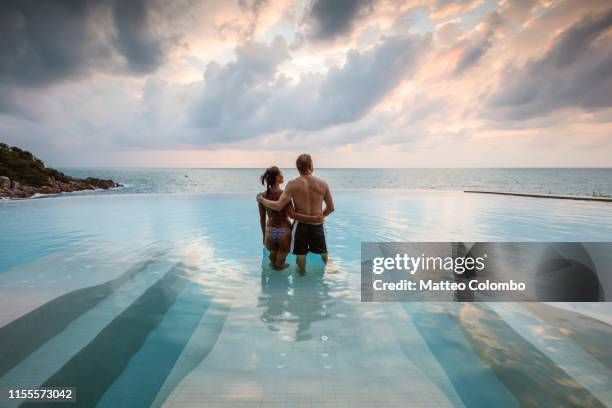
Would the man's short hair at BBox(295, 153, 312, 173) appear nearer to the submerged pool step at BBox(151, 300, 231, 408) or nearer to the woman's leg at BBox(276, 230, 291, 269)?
the woman's leg at BBox(276, 230, 291, 269)

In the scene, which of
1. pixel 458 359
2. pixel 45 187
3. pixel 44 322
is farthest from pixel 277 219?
pixel 45 187

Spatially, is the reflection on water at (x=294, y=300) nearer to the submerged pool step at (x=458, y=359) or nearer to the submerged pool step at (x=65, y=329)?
the submerged pool step at (x=458, y=359)

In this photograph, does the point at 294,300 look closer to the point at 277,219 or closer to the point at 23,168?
the point at 277,219

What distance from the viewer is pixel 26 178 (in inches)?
1127

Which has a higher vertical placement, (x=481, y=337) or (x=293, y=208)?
(x=293, y=208)

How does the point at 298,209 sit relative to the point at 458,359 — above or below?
above

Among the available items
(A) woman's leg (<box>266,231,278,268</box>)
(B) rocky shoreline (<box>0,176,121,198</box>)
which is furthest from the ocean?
(A) woman's leg (<box>266,231,278,268</box>)

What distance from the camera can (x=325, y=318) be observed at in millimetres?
4199

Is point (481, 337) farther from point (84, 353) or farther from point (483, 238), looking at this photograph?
point (483, 238)

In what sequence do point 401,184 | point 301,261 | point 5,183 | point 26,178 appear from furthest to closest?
1. point 401,184
2. point 26,178
3. point 5,183
4. point 301,261

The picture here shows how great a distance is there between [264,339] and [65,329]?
2578 millimetres

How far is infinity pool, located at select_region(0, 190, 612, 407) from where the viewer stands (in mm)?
2795

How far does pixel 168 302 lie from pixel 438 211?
13.2 meters

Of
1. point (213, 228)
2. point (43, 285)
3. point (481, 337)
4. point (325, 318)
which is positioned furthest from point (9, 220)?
point (481, 337)
